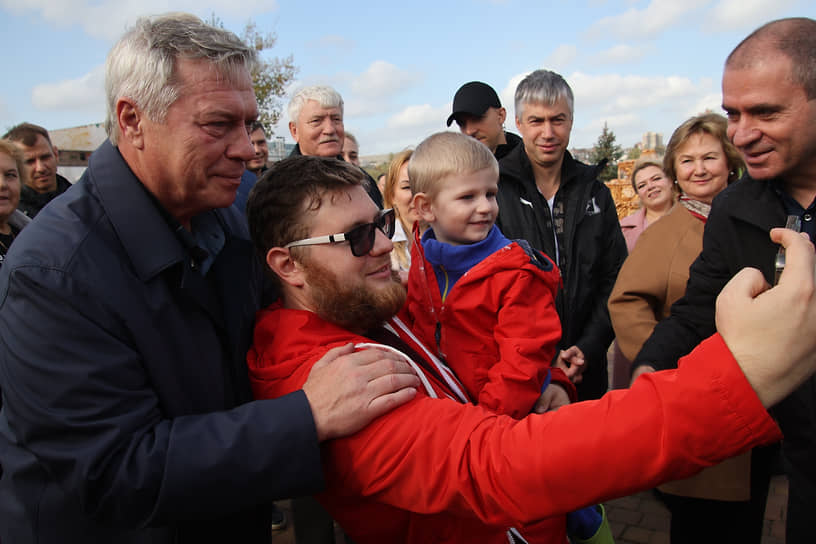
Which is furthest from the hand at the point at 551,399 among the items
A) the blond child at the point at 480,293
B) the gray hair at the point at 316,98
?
the gray hair at the point at 316,98

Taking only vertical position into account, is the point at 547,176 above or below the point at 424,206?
above

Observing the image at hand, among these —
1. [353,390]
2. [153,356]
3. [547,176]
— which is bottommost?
[353,390]

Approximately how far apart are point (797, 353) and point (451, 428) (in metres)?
0.77

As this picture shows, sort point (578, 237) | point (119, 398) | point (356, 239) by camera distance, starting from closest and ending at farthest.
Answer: point (119, 398), point (356, 239), point (578, 237)

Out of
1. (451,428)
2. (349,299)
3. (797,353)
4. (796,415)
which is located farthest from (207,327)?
(796,415)

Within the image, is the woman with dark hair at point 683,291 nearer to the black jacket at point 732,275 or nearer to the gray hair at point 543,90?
the black jacket at point 732,275

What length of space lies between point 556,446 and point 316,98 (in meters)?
3.84

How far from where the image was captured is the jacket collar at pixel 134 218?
4.86 ft

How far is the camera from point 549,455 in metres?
1.20

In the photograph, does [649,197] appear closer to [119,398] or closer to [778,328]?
[778,328]

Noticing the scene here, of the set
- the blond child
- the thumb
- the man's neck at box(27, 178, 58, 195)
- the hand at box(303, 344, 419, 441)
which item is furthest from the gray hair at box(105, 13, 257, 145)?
the man's neck at box(27, 178, 58, 195)

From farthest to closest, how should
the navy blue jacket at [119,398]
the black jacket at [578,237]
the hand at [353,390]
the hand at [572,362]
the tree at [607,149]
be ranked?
1. the tree at [607,149]
2. the black jacket at [578,237]
3. the hand at [572,362]
4. the hand at [353,390]
5. the navy blue jacket at [119,398]

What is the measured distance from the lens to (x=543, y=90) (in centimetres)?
353

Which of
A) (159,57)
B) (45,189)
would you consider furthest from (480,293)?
(45,189)
